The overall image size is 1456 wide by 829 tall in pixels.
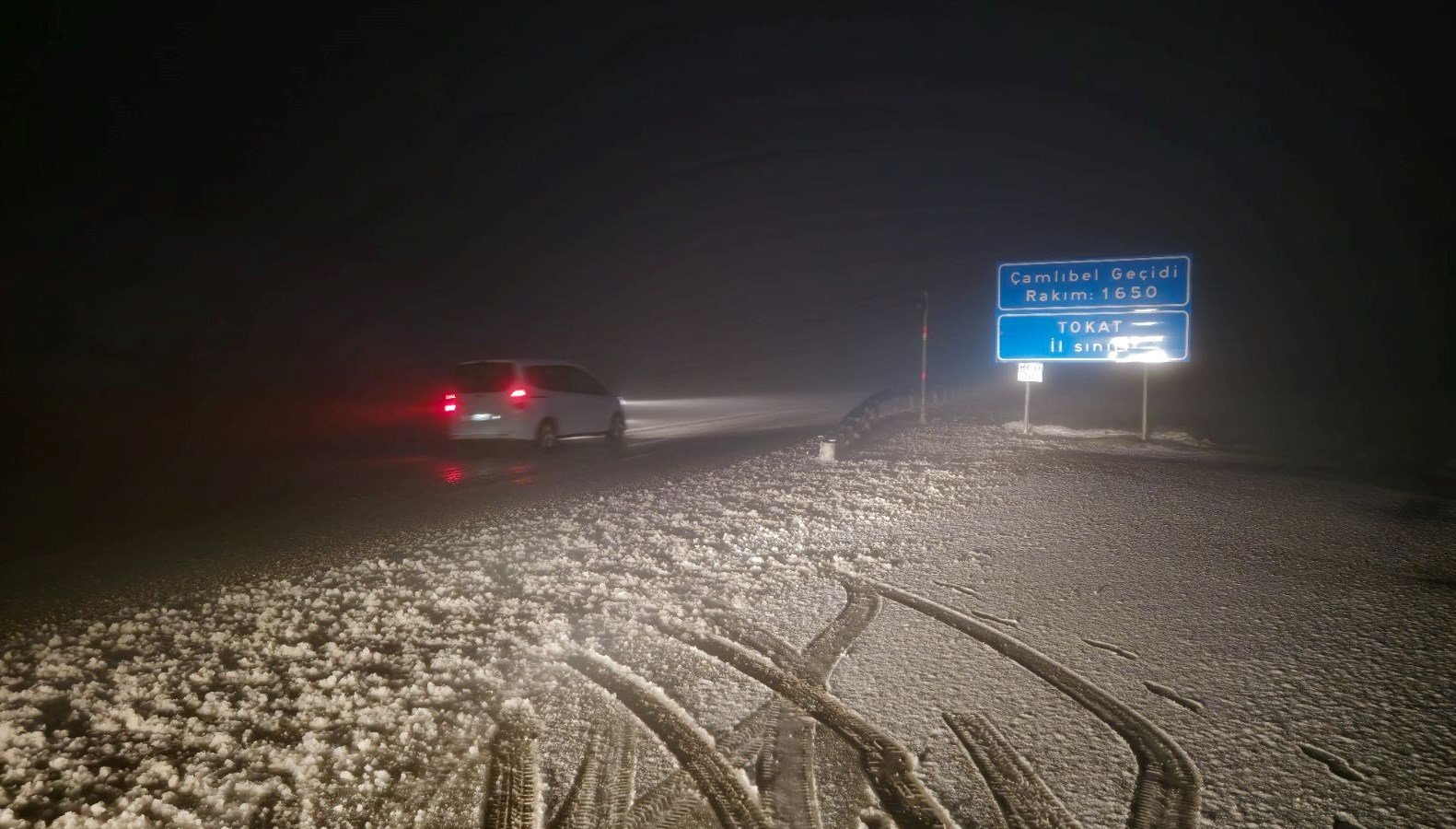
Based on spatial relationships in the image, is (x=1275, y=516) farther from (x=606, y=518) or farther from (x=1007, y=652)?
(x=606, y=518)

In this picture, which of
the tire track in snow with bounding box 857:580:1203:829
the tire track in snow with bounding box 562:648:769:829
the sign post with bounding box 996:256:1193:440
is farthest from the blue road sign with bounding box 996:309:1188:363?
the tire track in snow with bounding box 562:648:769:829

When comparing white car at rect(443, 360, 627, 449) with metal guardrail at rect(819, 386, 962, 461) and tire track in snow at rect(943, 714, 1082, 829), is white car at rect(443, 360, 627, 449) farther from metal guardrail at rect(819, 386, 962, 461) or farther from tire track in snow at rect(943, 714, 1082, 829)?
tire track in snow at rect(943, 714, 1082, 829)

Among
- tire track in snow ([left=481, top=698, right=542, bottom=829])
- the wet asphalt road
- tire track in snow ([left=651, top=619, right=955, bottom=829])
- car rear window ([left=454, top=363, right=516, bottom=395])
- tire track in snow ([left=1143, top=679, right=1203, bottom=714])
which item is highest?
car rear window ([left=454, top=363, right=516, bottom=395])

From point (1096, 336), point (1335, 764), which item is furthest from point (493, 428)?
point (1335, 764)

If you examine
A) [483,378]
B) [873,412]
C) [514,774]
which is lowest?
[514,774]

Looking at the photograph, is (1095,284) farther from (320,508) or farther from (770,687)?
(770,687)

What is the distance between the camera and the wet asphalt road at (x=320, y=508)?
763 cm

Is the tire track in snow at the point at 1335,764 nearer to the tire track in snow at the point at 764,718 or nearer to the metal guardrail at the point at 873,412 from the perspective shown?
the tire track in snow at the point at 764,718

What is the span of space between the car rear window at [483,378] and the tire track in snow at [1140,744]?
1190 cm

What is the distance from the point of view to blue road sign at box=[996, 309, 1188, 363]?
1909 cm

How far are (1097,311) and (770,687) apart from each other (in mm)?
16869

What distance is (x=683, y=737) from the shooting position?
4.59 m

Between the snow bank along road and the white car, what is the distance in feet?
24.5

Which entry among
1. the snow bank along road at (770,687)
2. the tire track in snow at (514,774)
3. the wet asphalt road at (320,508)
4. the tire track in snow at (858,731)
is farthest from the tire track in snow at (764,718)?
the wet asphalt road at (320,508)
